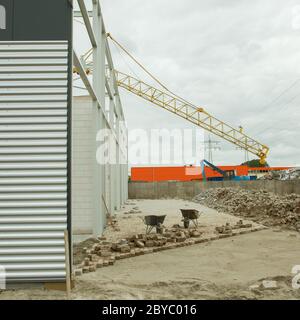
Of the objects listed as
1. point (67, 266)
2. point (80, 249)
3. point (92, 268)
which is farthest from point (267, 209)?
point (67, 266)

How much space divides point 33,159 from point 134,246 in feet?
15.1

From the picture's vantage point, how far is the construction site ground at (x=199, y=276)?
5.63 m

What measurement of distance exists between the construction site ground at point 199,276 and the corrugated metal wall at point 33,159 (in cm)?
64

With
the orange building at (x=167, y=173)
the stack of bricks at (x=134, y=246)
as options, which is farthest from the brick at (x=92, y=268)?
the orange building at (x=167, y=173)

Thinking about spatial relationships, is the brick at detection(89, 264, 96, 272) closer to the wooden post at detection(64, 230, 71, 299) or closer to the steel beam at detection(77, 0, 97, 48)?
the wooden post at detection(64, 230, 71, 299)

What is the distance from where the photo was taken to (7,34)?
620 centimetres

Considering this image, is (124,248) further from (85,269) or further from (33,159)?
(33,159)

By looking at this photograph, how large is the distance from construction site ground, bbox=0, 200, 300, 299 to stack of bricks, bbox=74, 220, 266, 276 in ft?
0.61

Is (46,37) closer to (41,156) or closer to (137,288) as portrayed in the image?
(41,156)

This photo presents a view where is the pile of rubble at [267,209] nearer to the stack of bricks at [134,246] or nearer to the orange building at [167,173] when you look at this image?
the stack of bricks at [134,246]

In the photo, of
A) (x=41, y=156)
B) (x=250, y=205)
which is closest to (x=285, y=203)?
(x=250, y=205)

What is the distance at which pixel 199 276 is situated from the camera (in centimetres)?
681

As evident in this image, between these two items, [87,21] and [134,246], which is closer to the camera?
[87,21]

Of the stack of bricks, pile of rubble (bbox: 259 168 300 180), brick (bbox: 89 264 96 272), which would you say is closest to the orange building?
pile of rubble (bbox: 259 168 300 180)
